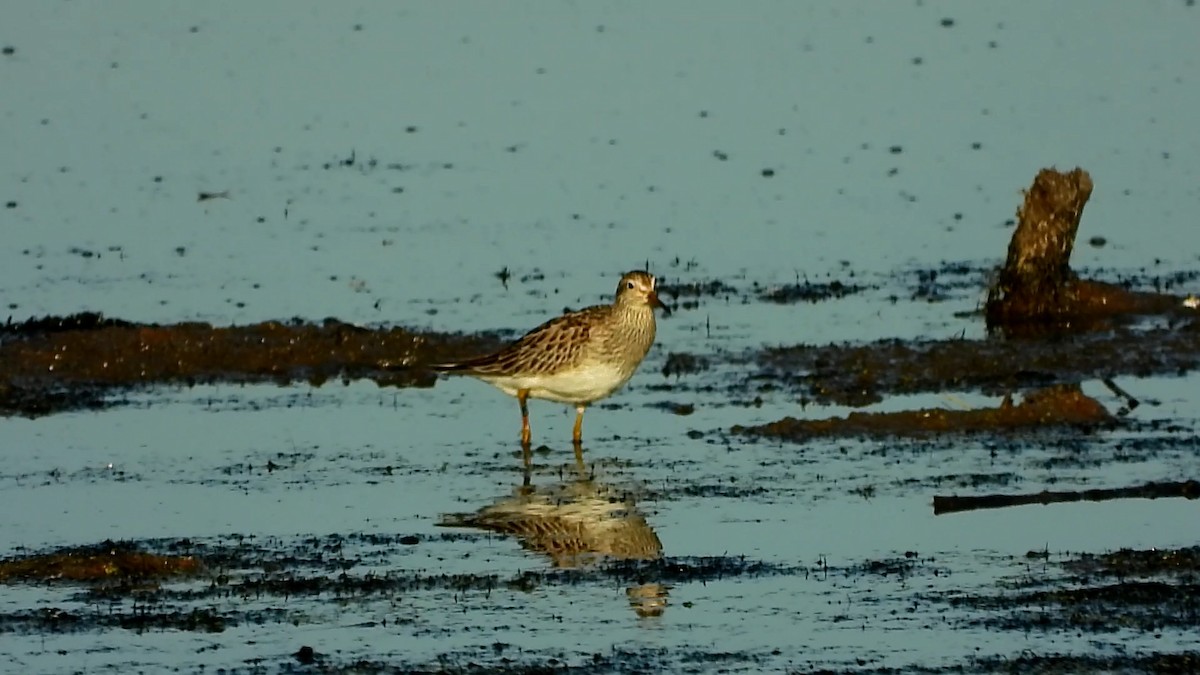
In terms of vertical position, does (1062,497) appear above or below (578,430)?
below

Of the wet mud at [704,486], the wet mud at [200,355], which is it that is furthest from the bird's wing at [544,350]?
the wet mud at [200,355]

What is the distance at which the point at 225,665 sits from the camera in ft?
30.7

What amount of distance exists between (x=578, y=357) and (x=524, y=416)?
447 mm

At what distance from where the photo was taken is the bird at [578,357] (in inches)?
567

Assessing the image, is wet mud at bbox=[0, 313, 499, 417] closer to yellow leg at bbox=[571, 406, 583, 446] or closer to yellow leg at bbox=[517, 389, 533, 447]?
yellow leg at bbox=[517, 389, 533, 447]

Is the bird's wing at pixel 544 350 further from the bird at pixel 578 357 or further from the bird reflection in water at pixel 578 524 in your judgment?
the bird reflection in water at pixel 578 524

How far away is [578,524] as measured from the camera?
471 inches

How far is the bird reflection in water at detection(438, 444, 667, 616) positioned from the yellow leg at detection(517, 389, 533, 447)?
3.26 ft

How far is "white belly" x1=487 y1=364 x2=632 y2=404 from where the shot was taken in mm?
14383

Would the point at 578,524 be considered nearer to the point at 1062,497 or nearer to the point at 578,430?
the point at 1062,497

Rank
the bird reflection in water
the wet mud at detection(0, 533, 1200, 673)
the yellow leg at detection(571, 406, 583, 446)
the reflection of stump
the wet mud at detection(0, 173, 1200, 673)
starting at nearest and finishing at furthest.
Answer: the wet mud at detection(0, 533, 1200, 673) < the wet mud at detection(0, 173, 1200, 673) < the bird reflection in water < the yellow leg at detection(571, 406, 583, 446) < the reflection of stump

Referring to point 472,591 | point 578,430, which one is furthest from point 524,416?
point 472,591

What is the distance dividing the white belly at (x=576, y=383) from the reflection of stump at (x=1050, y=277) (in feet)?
11.3

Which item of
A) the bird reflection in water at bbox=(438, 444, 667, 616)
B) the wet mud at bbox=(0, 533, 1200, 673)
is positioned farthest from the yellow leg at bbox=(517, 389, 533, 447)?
the wet mud at bbox=(0, 533, 1200, 673)
